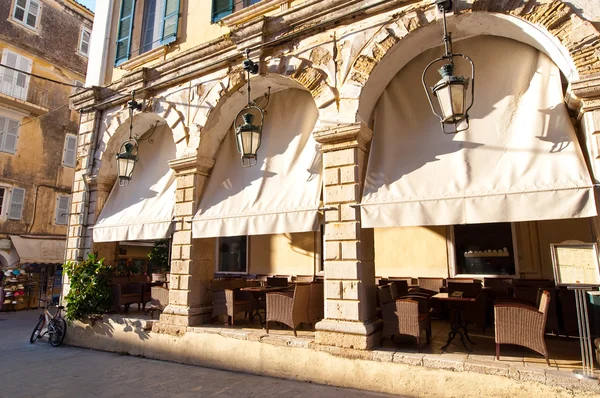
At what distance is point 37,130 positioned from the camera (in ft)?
49.5

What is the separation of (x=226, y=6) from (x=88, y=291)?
584 cm

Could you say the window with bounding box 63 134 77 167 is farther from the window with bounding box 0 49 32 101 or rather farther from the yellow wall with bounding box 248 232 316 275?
the yellow wall with bounding box 248 232 316 275

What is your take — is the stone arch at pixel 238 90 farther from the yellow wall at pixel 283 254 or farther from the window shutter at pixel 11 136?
the window shutter at pixel 11 136

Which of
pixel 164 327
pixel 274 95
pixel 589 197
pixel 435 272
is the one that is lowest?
pixel 164 327

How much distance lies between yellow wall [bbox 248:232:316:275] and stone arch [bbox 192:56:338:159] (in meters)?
3.93

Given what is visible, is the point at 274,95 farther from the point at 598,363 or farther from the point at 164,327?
the point at 598,363

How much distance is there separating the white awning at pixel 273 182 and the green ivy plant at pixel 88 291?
2.52 meters

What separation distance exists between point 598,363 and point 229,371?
4.35 m

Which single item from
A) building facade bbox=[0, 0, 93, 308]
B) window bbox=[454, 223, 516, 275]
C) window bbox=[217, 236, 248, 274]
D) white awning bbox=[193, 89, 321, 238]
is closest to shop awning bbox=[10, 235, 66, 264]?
building facade bbox=[0, 0, 93, 308]

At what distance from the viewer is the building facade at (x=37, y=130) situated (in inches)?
548

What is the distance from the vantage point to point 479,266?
764 centimetres

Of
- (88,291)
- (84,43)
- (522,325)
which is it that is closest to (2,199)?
(84,43)

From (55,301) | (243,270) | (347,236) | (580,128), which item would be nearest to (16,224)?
(55,301)

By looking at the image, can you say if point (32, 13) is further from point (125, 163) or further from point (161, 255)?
point (125, 163)
